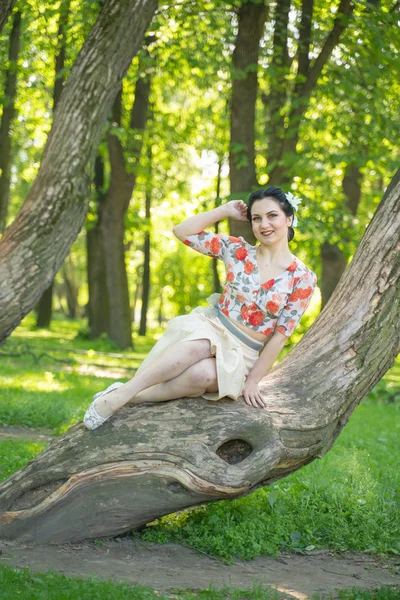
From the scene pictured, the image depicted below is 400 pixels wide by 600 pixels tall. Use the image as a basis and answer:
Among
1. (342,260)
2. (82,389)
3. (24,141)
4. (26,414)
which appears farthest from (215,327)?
(24,141)

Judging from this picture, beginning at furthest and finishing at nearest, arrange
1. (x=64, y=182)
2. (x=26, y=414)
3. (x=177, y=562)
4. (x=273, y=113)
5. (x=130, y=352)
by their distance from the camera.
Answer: (x=130, y=352)
(x=273, y=113)
(x=26, y=414)
(x=64, y=182)
(x=177, y=562)

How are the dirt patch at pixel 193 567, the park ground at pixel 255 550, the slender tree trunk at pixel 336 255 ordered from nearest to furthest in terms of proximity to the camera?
the park ground at pixel 255 550 → the dirt patch at pixel 193 567 → the slender tree trunk at pixel 336 255

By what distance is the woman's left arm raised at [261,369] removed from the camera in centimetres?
542

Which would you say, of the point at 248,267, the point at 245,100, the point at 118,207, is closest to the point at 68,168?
the point at 248,267

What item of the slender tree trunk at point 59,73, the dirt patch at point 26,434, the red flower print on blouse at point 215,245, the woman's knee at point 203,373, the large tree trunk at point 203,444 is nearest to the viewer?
the large tree trunk at point 203,444

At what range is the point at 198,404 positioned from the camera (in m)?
5.51

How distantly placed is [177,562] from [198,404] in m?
1.07

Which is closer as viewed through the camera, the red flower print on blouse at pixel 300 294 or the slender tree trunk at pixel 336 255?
the red flower print on blouse at pixel 300 294

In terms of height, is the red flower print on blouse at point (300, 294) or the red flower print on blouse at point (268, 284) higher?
the red flower print on blouse at point (268, 284)

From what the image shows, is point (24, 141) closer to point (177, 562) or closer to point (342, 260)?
point (342, 260)

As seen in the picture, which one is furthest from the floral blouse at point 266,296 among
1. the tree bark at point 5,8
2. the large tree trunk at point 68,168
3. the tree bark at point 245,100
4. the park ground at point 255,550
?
the tree bark at point 245,100

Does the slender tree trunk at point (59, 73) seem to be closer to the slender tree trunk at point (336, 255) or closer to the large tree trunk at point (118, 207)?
the large tree trunk at point (118, 207)

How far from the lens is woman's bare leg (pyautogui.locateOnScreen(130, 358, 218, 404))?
5.35 m

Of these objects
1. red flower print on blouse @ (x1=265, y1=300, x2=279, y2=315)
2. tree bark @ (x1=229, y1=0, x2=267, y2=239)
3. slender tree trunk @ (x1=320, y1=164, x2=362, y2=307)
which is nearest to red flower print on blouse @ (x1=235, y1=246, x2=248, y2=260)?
red flower print on blouse @ (x1=265, y1=300, x2=279, y2=315)
